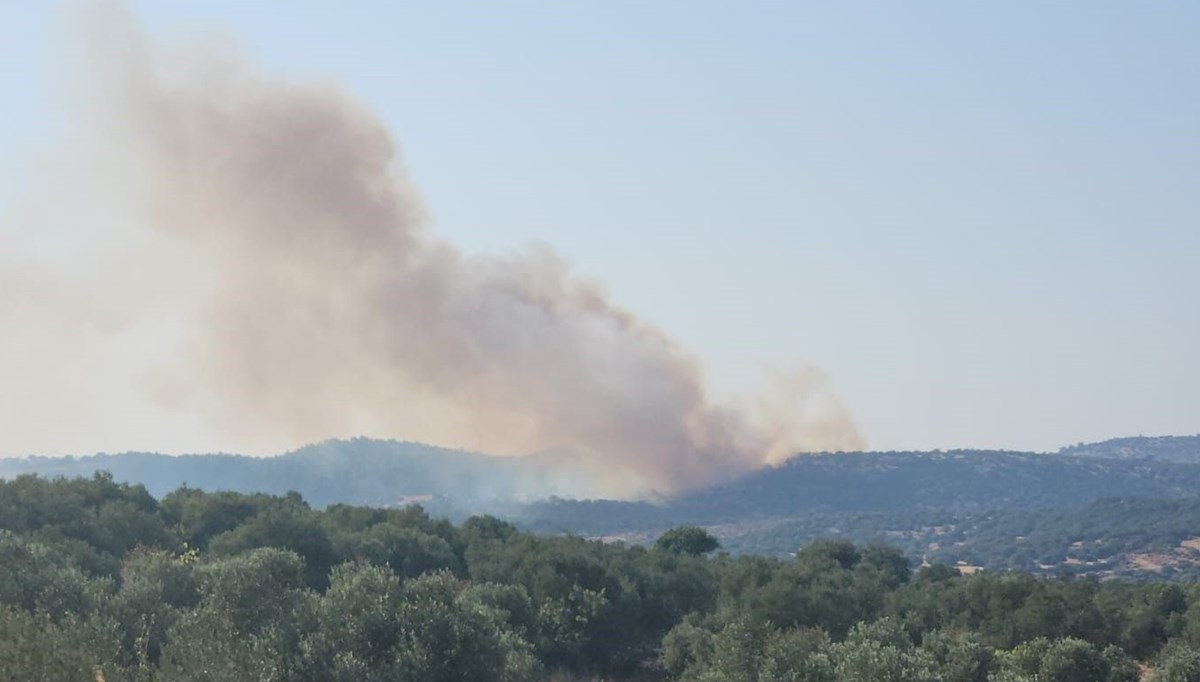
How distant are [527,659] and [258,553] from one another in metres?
11.0

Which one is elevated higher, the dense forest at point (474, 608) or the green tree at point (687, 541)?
the green tree at point (687, 541)

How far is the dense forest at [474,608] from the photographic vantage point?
4312cm

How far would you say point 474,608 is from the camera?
153 feet

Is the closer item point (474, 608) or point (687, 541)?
point (474, 608)

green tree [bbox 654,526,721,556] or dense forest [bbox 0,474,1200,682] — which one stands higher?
green tree [bbox 654,526,721,556]

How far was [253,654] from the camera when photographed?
39.2m

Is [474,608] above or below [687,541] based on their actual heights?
below

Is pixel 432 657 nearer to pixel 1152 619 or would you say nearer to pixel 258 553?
pixel 258 553

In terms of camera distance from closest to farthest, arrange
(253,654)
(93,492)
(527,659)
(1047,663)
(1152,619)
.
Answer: (253,654)
(527,659)
(1047,663)
(1152,619)
(93,492)

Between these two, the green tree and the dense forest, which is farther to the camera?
the green tree

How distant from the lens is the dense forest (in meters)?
43.1

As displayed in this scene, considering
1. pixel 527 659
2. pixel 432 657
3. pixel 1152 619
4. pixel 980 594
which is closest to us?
pixel 432 657

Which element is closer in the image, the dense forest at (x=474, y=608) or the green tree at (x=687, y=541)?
the dense forest at (x=474, y=608)

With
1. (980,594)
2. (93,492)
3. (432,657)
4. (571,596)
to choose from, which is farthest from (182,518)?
(432,657)
